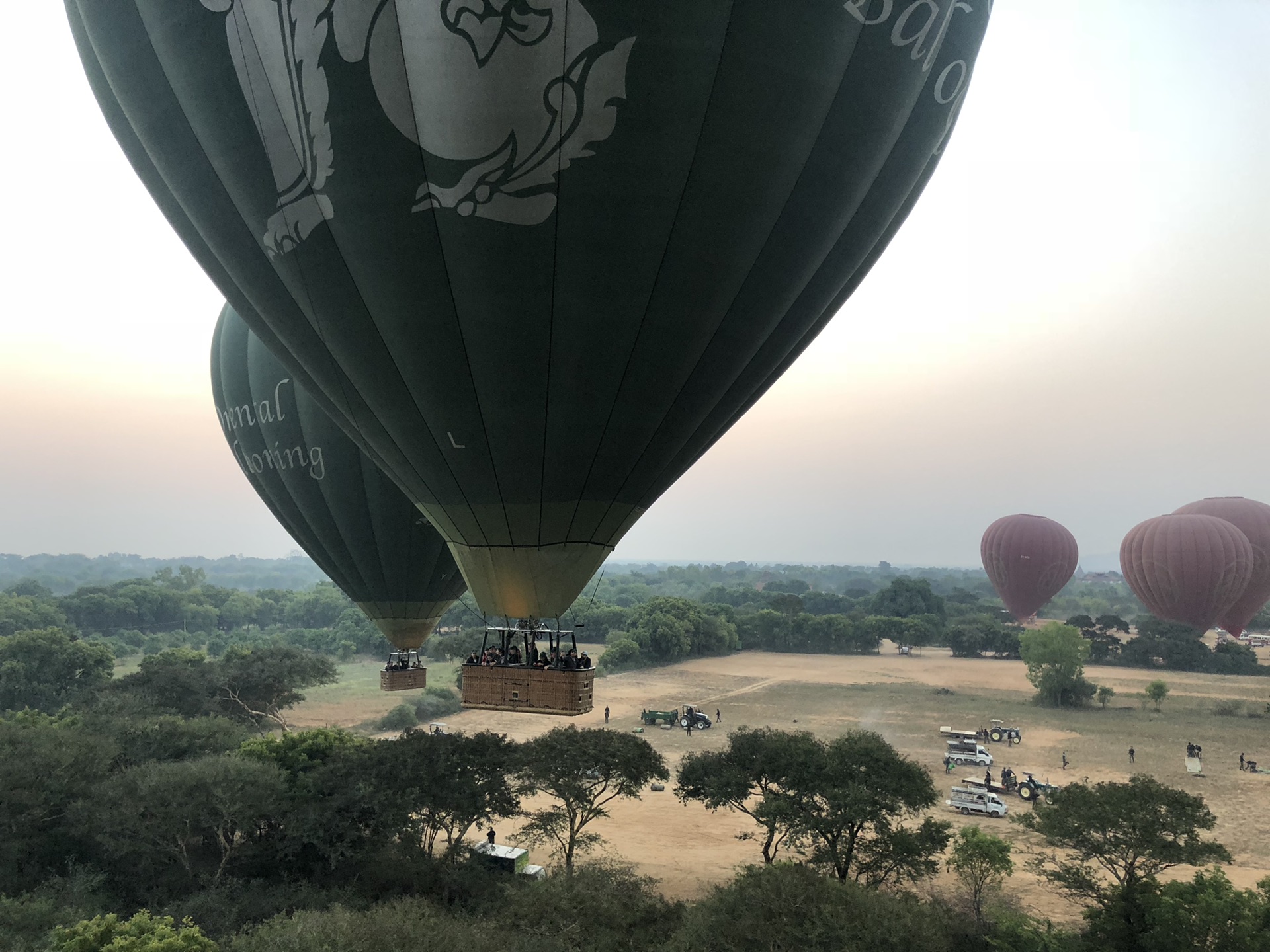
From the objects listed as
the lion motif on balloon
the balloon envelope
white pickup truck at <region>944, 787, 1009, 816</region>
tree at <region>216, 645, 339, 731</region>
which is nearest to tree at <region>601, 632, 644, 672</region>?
tree at <region>216, 645, 339, 731</region>

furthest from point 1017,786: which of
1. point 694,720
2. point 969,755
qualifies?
point 694,720

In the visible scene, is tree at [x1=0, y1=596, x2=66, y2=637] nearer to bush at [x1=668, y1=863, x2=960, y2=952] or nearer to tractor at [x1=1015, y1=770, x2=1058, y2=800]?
bush at [x1=668, y1=863, x2=960, y2=952]

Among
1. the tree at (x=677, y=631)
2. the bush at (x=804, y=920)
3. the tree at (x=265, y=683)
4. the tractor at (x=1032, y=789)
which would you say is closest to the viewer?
the bush at (x=804, y=920)

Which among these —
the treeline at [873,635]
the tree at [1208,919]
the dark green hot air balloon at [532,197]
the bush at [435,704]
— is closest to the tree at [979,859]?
the tree at [1208,919]

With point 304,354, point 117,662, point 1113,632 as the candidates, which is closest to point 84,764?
point 304,354

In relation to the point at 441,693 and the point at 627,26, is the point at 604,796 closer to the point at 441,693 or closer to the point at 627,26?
the point at 441,693

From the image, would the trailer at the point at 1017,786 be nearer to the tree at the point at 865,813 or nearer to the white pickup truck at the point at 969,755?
the white pickup truck at the point at 969,755
